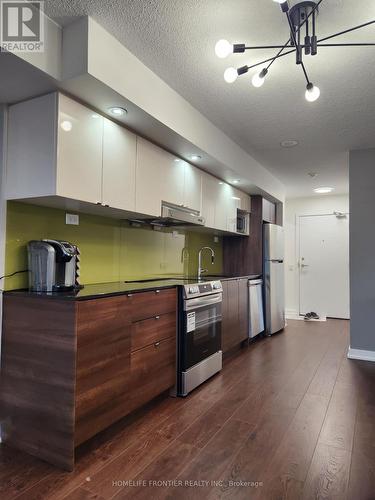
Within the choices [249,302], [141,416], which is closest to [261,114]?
[249,302]

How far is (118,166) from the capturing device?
8.01 ft

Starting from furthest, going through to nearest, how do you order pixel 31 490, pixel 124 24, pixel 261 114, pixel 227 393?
pixel 261 114, pixel 227 393, pixel 124 24, pixel 31 490

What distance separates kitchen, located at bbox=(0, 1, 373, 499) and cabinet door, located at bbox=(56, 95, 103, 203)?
10 millimetres

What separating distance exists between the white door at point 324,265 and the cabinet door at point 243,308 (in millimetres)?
2916

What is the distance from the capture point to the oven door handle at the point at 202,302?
279cm

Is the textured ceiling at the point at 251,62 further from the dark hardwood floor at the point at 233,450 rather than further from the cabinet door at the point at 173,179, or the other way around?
the dark hardwood floor at the point at 233,450

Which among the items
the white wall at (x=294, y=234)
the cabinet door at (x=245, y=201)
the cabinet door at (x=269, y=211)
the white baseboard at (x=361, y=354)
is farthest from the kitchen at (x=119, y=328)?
the white wall at (x=294, y=234)

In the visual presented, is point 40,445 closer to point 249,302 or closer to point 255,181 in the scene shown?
point 249,302

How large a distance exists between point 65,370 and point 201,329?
1444mm

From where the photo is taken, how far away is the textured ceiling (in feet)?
5.93

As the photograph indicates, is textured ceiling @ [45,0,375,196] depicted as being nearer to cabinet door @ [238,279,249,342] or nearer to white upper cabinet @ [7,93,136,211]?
white upper cabinet @ [7,93,136,211]

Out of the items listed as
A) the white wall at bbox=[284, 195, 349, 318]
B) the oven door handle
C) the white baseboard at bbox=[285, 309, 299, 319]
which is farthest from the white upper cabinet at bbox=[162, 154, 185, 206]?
the white baseboard at bbox=[285, 309, 299, 319]

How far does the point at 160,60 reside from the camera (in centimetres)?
226

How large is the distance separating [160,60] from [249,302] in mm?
3070
